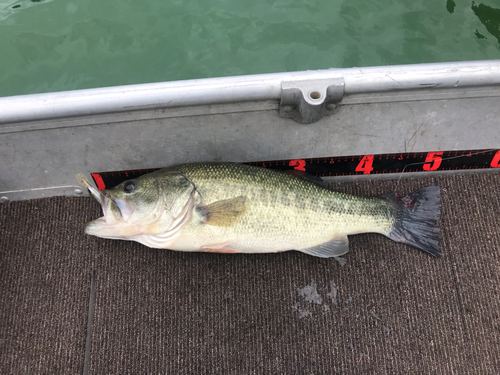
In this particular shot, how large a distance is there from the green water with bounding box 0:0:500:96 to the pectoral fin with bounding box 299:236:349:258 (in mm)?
2009

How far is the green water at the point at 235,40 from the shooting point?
11.3 ft

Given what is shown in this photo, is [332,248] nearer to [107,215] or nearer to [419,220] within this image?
[419,220]

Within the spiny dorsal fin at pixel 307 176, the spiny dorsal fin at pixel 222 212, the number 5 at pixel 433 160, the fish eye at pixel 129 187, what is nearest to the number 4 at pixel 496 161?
the number 5 at pixel 433 160

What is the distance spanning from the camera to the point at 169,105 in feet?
6.37

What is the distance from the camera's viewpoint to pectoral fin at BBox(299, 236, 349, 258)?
2293 millimetres

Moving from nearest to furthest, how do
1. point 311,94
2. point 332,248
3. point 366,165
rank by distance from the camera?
point 311,94
point 332,248
point 366,165

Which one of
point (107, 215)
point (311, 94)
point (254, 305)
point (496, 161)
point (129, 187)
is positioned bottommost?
point (254, 305)

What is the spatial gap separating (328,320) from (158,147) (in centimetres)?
175

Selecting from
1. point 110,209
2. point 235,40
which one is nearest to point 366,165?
point 110,209

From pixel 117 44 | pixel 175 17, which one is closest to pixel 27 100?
pixel 117 44

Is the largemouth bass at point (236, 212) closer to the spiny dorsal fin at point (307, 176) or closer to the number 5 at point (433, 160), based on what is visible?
the spiny dorsal fin at point (307, 176)

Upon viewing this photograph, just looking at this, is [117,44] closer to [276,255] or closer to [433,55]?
[276,255]

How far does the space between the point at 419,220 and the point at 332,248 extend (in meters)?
0.69

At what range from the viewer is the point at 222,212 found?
2.08 m
